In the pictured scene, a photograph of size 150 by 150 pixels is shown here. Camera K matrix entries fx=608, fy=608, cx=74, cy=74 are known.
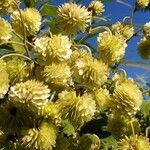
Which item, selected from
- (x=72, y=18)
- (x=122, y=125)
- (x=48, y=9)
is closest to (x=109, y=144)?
(x=122, y=125)

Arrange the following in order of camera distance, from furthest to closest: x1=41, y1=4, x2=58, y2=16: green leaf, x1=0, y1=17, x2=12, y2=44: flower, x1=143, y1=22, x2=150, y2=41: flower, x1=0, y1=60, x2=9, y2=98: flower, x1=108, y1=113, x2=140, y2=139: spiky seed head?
x1=41, y1=4, x2=58, y2=16: green leaf < x1=143, y1=22, x2=150, y2=41: flower < x1=108, y1=113, x2=140, y2=139: spiky seed head < x1=0, y1=17, x2=12, y2=44: flower < x1=0, y1=60, x2=9, y2=98: flower

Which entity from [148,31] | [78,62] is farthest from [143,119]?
[78,62]

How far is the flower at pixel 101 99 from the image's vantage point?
4.33ft

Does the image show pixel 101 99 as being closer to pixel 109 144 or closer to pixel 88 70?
pixel 88 70

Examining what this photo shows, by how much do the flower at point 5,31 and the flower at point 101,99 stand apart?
23 cm

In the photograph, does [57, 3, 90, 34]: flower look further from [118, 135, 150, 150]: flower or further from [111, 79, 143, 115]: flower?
[118, 135, 150, 150]: flower

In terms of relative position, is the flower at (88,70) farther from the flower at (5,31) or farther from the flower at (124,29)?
the flower at (124,29)

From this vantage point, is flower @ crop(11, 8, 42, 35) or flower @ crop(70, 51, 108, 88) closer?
flower @ crop(70, 51, 108, 88)

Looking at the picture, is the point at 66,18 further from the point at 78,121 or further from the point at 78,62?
the point at 78,121

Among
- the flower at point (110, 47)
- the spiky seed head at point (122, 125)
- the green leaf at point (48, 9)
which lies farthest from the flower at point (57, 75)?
the green leaf at point (48, 9)

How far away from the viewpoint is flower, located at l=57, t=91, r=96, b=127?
1263 millimetres

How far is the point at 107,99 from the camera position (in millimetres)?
1342

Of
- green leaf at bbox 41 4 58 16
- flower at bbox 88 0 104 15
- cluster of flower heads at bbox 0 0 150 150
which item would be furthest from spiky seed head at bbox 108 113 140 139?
green leaf at bbox 41 4 58 16

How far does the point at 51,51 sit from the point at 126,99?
0.19 metres
